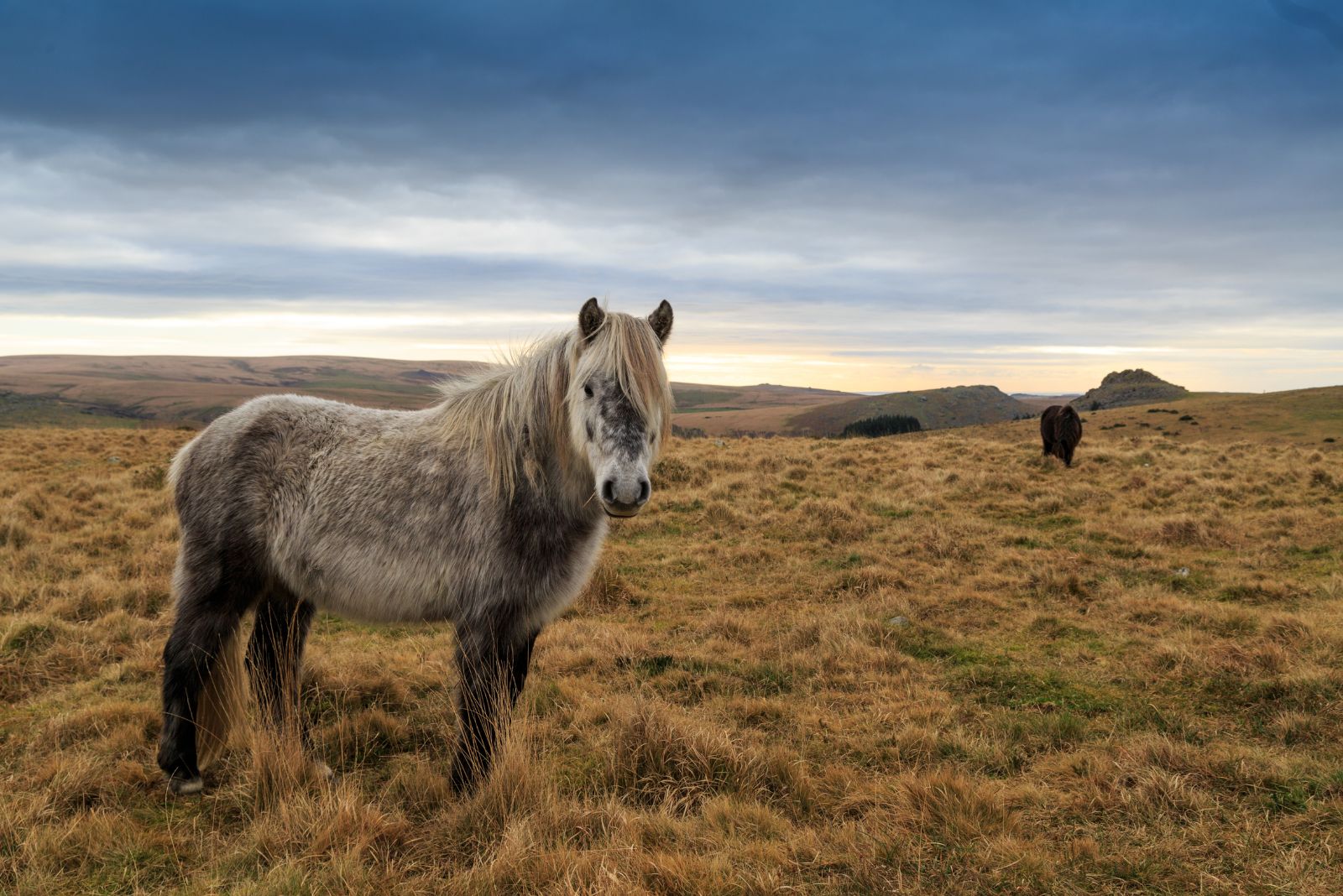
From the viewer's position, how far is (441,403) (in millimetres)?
4574

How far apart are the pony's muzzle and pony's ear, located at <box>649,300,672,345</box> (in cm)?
110

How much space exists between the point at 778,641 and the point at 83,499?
524 inches

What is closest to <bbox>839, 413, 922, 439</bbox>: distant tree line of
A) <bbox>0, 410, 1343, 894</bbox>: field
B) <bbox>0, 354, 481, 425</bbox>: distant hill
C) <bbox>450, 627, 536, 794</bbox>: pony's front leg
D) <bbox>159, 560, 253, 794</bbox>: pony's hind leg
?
<bbox>0, 354, 481, 425</bbox>: distant hill

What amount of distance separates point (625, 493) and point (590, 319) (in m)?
1.07

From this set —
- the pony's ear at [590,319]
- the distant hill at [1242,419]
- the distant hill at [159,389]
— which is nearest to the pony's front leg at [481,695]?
the pony's ear at [590,319]

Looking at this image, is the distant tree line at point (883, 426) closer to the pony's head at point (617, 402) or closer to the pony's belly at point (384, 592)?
the pony's head at point (617, 402)

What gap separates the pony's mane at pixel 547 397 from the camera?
144 inches

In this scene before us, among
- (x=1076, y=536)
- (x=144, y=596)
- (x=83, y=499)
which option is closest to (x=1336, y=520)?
(x=1076, y=536)

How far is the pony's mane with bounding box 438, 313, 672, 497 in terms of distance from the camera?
3.65 meters

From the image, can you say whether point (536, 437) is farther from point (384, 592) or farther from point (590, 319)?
point (384, 592)

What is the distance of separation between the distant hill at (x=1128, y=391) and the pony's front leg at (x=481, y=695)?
329 feet

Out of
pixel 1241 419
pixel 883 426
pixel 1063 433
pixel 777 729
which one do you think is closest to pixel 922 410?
pixel 883 426

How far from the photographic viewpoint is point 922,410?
5694 inches

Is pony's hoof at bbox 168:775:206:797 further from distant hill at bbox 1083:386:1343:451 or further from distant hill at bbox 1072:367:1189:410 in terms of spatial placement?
distant hill at bbox 1072:367:1189:410
